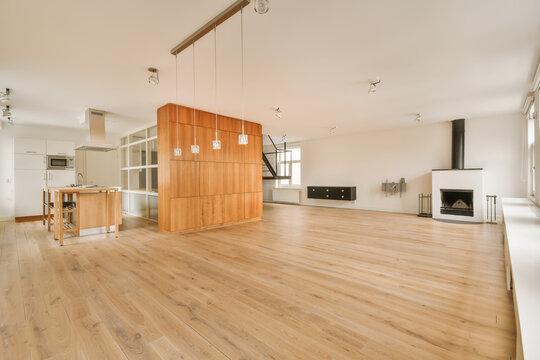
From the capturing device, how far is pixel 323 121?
22.5 feet

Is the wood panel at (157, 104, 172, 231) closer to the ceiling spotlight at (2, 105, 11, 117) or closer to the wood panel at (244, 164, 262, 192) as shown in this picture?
the wood panel at (244, 164, 262, 192)

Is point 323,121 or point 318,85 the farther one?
point 323,121

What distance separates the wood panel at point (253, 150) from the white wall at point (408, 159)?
12.6 feet

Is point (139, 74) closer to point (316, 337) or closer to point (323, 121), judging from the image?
point (316, 337)

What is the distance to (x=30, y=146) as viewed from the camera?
21.5ft

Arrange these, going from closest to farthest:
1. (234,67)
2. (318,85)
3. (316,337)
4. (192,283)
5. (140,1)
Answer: (316,337) → (140,1) → (192,283) → (234,67) → (318,85)

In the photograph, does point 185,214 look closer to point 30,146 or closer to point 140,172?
point 140,172

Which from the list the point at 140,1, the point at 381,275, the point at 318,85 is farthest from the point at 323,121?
the point at 140,1

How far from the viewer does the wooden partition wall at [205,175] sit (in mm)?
5086

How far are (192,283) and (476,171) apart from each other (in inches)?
282

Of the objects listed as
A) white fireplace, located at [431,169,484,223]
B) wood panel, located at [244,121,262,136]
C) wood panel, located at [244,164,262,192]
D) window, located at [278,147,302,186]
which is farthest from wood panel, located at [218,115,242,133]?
white fireplace, located at [431,169,484,223]

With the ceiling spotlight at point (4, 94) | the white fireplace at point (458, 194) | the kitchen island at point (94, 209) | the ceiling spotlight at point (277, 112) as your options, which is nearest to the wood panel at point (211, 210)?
the kitchen island at point (94, 209)

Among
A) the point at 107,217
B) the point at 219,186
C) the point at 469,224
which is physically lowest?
the point at 469,224

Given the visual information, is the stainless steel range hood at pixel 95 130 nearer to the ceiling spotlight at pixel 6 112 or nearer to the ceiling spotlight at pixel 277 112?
the ceiling spotlight at pixel 6 112
